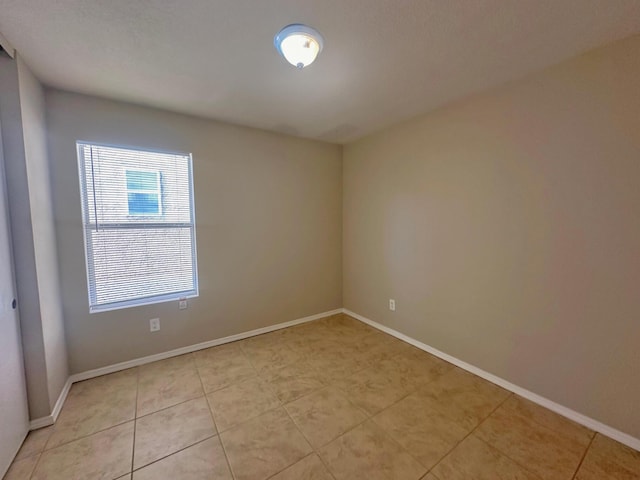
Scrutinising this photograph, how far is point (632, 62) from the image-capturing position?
4.93ft

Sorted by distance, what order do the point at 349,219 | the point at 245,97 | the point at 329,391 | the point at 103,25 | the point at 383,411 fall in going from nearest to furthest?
the point at 103,25 → the point at 383,411 → the point at 329,391 → the point at 245,97 → the point at 349,219

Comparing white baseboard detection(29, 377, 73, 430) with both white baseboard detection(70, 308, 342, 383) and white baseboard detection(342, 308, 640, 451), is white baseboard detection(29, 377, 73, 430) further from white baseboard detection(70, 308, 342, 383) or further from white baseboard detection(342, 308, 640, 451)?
white baseboard detection(342, 308, 640, 451)

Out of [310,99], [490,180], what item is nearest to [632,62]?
[490,180]

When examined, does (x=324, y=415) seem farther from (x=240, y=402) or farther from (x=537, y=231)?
(x=537, y=231)

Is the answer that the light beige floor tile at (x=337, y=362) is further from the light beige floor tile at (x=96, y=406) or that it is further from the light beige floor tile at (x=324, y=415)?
the light beige floor tile at (x=96, y=406)

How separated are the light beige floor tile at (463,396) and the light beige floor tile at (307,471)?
0.92 m

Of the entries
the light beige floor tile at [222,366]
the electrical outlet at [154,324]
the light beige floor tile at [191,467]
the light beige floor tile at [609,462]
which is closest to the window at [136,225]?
the electrical outlet at [154,324]

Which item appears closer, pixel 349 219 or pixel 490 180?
pixel 490 180

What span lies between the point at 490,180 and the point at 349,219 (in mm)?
1776

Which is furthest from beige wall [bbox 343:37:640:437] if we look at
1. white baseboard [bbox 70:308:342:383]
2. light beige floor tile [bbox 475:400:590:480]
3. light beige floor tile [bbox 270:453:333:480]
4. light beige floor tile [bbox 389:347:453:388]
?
light beige floor tile [bbox 270:453:333:480]

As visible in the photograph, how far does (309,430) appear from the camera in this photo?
170cm

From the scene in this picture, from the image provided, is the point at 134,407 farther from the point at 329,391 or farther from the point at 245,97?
the point at 245,97

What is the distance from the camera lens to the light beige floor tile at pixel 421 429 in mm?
1543

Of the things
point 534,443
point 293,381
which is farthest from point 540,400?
point 293,381
